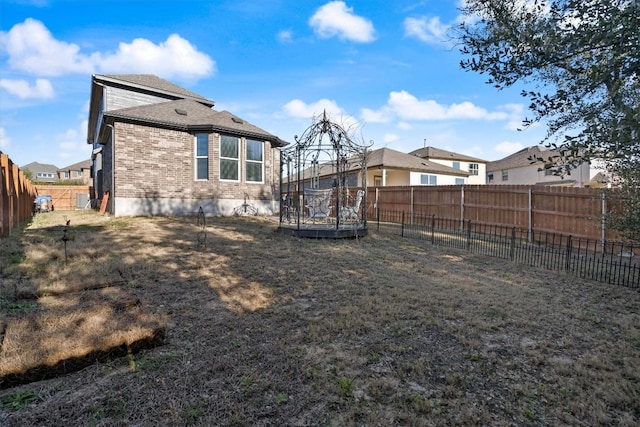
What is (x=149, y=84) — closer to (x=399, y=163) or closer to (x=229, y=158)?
(x=229, y=158)

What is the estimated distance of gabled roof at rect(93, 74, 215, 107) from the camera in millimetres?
15727

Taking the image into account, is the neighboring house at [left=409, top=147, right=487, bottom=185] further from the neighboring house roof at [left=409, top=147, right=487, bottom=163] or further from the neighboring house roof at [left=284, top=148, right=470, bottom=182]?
Result: the neighboring house roof at [left=284, top=148, right=470, bottom=182]

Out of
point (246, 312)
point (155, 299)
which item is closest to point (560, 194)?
point (246, 312)

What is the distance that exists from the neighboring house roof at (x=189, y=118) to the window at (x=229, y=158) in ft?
1.34

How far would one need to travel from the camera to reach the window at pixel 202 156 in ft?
43.5

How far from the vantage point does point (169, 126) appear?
12.7m

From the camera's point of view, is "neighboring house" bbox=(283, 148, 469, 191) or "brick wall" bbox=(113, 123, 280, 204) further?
"neighboring house" bbox=(283, 148, 469, 191)

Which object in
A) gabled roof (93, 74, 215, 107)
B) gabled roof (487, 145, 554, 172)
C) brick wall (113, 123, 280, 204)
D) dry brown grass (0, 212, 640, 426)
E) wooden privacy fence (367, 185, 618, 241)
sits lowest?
dry brown grass (0, 212, 640, 426)

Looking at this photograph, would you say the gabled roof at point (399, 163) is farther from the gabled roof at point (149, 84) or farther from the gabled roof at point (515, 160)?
the gabled roof at point (149, 84)

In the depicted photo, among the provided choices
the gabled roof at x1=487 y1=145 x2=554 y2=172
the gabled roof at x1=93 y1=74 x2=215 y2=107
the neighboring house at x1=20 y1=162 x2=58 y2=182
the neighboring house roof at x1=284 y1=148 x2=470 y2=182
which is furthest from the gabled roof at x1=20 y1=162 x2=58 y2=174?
the gabled roof at x1=487 y1=145 x2=554 y2=172

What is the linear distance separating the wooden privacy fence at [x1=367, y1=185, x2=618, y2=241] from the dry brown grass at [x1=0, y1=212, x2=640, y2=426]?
4126 millimetres

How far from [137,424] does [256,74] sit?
15.2m

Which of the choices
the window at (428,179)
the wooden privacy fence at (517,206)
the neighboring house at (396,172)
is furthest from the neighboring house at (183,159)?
the window at (428,179)

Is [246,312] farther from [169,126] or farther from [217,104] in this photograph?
[217,104]
